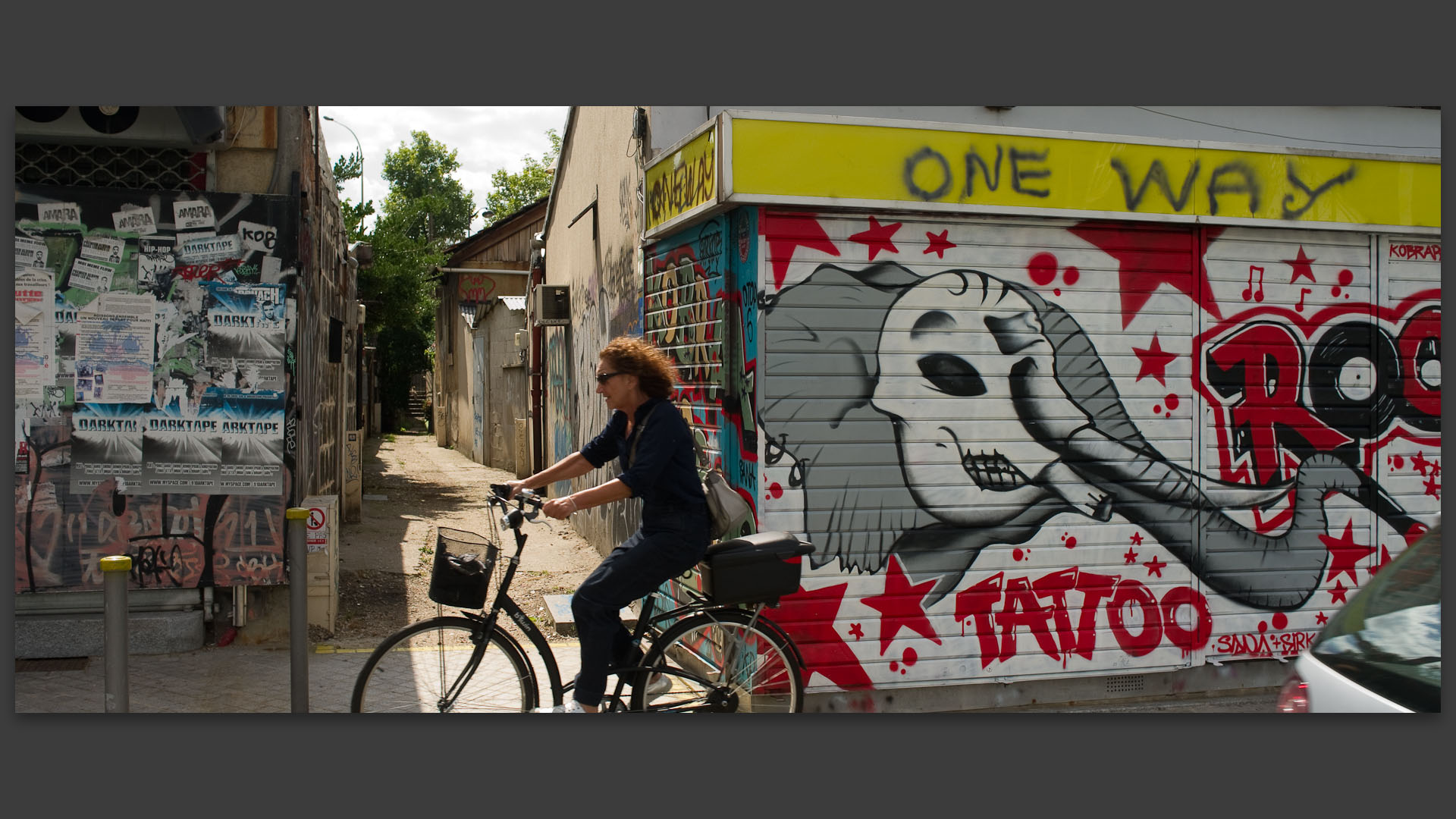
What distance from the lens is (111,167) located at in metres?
6.78

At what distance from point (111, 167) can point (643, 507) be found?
421 centimetres

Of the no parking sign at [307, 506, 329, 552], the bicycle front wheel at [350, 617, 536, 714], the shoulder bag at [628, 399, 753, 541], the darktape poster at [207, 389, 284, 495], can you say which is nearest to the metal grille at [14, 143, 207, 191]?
the darktape poster at [207, 389, 284, 495]

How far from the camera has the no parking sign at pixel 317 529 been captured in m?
7.36

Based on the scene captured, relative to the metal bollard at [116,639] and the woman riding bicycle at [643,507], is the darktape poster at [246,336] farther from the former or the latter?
the woman riding bicycle at [643,507]

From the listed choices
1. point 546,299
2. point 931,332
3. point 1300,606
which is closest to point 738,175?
point 931,332

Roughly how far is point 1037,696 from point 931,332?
2144mm

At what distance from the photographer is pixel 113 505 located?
22.1 ft

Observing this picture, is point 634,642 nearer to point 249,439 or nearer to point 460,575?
point 460,575

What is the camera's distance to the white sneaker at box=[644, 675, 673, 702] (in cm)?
509

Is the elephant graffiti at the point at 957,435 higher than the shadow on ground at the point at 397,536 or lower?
higher

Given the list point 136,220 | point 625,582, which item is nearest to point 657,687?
point 625,582

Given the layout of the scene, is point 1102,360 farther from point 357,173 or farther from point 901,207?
point 357,173

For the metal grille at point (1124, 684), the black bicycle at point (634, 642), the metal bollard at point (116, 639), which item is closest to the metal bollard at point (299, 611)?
the black bicycle at point (634, 642)

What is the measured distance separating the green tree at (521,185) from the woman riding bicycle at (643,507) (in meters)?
55.5
